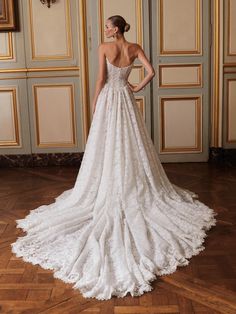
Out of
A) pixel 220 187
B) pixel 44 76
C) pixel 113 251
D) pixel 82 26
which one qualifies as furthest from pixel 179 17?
pixel 113 251

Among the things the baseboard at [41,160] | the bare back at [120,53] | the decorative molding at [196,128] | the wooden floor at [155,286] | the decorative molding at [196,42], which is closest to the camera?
the wooden floor at [155,286]

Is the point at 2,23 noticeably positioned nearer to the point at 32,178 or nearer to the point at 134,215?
the point at 32,178

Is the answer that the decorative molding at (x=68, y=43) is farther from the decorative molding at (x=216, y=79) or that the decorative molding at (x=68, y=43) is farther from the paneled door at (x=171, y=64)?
the decorative molding at (x=216, y=79)

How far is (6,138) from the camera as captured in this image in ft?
17.4

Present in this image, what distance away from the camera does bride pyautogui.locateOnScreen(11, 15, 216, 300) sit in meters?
2.59

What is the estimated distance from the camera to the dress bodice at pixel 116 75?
3.37 metres

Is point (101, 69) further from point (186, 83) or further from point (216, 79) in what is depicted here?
point (216, 79)

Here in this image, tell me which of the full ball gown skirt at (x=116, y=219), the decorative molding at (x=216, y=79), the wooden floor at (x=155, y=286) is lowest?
the wooden floor at (x=155, y=286)

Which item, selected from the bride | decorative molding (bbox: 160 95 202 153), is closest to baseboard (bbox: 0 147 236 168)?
decorative molding (bbox: 160 95 202 153)

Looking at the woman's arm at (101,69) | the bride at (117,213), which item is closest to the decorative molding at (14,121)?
the bride at (117,213)

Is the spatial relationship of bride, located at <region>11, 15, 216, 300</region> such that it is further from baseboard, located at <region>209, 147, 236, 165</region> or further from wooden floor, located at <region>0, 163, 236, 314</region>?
baseboard, located at <region>209, 147, 236, 165</region>

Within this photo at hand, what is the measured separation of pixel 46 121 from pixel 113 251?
279 cm

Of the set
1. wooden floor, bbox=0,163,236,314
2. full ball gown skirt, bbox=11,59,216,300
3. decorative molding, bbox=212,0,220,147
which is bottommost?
wooden floor, bbox=0,163,236,314

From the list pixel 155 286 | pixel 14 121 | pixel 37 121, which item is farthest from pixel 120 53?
pixel 14 121
